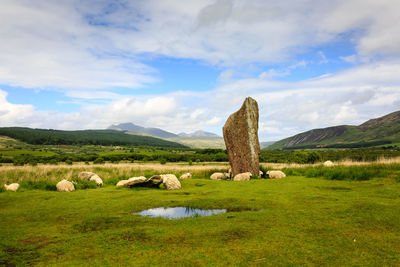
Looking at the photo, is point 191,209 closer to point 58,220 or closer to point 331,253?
point 58,220

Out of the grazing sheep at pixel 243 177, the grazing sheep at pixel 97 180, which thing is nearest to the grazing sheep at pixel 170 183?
the grazing sheep at pixel 97 180

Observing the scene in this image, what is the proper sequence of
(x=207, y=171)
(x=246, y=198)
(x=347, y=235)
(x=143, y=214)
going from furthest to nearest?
(x=207, y=171) < (x=246, y=198) < (x=143, y=214) < (x=347, y=235)

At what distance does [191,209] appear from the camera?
958 centimetres

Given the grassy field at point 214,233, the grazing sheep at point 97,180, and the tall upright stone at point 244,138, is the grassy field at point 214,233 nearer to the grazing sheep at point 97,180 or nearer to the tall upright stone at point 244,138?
the grazing sheep at point 97,180

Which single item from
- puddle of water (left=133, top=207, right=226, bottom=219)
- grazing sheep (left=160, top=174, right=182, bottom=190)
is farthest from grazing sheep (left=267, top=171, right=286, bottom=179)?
puddle of water (left=133, top=207, right=226, bottom=219)

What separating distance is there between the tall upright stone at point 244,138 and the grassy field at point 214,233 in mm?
9124

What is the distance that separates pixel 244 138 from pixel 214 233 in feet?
47.7

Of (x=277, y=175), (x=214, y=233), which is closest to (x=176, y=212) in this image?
(x=214, y=233)

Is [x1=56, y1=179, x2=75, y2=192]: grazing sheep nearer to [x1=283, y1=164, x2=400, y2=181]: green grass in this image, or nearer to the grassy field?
the grassy field

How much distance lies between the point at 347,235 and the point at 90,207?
8672 millimetres

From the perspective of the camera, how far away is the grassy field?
4.79 m

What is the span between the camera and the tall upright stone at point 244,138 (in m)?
19.9

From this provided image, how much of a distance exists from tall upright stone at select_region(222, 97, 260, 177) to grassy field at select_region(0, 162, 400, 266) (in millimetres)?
9124

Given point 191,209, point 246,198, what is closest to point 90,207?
point 191,209
